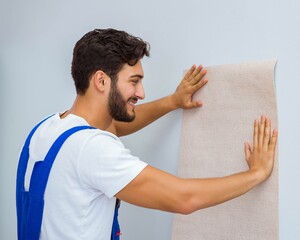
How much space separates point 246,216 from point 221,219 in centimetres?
8

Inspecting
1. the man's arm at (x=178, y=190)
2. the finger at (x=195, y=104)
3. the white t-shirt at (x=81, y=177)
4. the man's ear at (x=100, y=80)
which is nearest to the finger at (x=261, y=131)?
the man's arm at (x=178, y=190)

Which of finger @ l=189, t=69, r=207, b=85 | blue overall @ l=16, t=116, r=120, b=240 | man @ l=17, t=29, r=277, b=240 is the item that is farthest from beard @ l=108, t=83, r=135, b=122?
finger @ l=189, t=69, r=207, b=85

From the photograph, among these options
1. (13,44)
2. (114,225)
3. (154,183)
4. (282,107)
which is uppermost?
(13,44)

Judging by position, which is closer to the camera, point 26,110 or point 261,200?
point 261,200

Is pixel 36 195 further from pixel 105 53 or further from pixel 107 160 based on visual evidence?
pixel 105 53

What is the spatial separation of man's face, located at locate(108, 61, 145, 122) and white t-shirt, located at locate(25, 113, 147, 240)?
10 centimetres

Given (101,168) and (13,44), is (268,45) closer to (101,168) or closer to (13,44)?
(101,168)

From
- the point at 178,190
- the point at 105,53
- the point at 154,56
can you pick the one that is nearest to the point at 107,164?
the point at 178,190

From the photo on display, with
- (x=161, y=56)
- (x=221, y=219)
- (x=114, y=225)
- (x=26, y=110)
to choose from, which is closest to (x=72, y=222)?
(x=114, y=225)

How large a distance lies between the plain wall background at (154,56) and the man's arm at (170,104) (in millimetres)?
38

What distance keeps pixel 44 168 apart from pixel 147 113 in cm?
40

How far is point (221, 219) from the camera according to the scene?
1150mm

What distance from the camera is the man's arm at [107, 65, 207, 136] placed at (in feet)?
3.97

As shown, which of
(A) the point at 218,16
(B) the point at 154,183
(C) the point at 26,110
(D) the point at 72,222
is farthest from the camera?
(C) the point at 26,110
